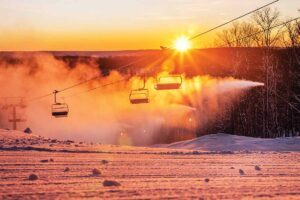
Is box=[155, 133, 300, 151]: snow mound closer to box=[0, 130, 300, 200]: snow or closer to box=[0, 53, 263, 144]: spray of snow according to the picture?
box=[0, 130, 300, 200]: snow

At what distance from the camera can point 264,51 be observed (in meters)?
66.9

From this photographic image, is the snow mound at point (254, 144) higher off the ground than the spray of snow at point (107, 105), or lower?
lower

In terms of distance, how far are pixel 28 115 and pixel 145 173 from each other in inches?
3021

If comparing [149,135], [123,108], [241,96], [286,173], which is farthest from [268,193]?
[123,108]

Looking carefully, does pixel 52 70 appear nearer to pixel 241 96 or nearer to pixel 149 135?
pixel 149 135

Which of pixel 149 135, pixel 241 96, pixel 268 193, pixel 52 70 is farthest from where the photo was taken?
pixel 52 70

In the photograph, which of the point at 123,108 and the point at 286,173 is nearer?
the point at 286,173

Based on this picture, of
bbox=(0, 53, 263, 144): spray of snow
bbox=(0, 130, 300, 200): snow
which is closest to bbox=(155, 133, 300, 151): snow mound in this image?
bbox=(0, 130, 300, 200): snow

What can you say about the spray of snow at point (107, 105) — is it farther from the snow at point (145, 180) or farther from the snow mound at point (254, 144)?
the snow at point (145, 180)

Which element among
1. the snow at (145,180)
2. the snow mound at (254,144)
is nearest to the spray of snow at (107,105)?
the snow mound at (254,144)

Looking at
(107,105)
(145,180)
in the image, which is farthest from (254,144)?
(107,105)

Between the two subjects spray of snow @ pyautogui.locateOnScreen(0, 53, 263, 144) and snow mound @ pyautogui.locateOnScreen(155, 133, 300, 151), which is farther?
spray of snow @ pyautogui.locateOnScreen(0, 53, 263, 144)

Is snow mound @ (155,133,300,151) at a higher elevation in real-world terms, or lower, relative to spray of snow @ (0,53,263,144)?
lower

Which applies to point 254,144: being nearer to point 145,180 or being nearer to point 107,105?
point 145,180
